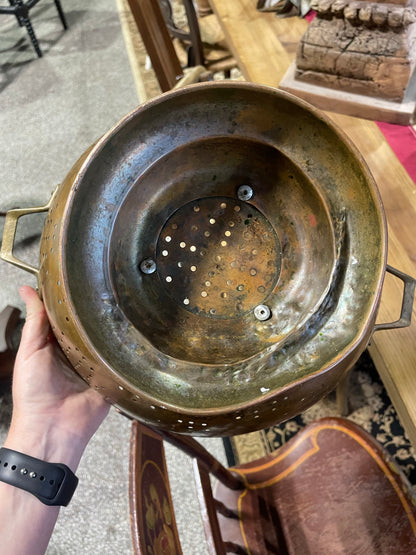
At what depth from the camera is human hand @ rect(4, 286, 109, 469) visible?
90cm

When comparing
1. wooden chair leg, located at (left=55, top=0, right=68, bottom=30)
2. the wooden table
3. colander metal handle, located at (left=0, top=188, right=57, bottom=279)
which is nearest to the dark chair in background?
wooden chair leg, located at (left=55, top=0, right=68, bottom=30)

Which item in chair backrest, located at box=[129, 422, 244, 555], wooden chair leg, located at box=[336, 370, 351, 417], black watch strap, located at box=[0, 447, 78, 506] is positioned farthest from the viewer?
wooden chair leg, located at box=[336, 370, 351, 417]

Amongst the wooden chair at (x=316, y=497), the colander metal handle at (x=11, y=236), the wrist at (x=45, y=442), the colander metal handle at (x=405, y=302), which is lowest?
the wooden chair at (x=316, y=497)

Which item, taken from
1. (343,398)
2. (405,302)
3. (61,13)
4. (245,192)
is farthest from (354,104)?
(61,13)

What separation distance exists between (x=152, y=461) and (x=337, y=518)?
49 cm

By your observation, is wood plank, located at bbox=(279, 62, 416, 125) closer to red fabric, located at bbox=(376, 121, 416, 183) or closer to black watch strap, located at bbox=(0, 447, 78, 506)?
red fabric, located at bbox=(376, 121, 416, 183)

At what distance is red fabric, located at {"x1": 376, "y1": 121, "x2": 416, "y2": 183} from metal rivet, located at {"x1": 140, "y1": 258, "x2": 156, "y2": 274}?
722 mm

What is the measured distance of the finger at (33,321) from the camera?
89 centimetres

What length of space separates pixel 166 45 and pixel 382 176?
94cm

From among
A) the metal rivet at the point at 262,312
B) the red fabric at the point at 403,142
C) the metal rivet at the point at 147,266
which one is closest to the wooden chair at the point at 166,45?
the red fabric at the point at 403,142

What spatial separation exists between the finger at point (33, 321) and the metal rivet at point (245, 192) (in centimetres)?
45

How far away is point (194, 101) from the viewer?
82 cm

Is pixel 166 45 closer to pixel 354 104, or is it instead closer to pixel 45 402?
pixel 354 104

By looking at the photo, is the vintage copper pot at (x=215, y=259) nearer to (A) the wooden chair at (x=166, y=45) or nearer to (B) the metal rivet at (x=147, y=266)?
(B) the metal rivet at (x=147, y=266)
